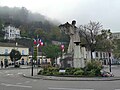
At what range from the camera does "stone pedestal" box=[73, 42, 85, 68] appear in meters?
29.4

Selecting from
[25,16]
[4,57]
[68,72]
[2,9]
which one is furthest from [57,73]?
[2,9]

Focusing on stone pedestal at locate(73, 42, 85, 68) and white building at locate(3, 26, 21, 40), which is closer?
stone pedestal at locate(73, 42, 85, 68)

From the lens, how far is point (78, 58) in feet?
96.3

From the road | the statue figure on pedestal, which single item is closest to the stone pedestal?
the statue figure on pedestal

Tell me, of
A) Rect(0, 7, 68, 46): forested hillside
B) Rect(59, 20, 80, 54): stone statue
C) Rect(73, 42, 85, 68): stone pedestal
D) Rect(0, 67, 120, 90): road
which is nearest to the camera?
Rect(0, 67, 120, 90): road

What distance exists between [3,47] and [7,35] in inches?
2355

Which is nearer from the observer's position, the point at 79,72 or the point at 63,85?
the point at 63,85

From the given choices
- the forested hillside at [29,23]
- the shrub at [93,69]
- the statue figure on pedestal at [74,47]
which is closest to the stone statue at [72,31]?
the statue figure on pedestal at [74,47]

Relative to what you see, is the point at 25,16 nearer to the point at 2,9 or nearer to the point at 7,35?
the point at 2,9

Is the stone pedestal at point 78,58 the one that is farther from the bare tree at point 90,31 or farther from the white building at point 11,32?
the white building at point 11,32

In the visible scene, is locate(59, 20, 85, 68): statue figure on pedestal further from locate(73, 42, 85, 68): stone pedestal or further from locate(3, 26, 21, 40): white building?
locate(3, 26, 21, 40): white building

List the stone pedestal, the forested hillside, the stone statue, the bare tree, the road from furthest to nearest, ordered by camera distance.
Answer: the forested hillside < the bare tree < the stone statue < the stone pedestal < the road

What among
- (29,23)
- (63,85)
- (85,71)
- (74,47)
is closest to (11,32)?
(29,23)

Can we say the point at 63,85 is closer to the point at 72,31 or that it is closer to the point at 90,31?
the point at 72,31
